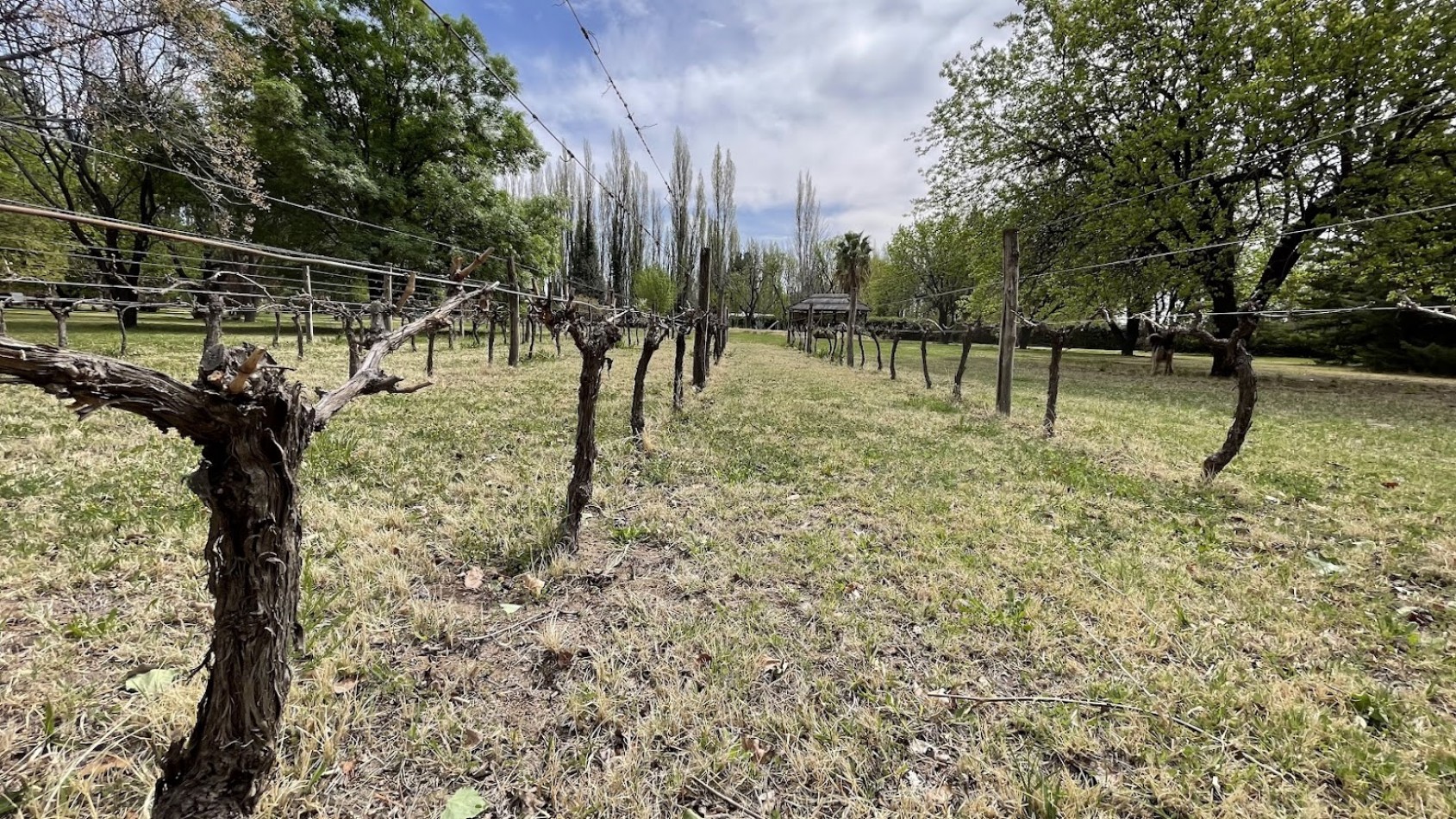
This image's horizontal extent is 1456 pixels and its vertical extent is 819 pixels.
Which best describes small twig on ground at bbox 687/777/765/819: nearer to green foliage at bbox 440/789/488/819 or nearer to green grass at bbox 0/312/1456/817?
green grass at bbox 0/312/1456/817

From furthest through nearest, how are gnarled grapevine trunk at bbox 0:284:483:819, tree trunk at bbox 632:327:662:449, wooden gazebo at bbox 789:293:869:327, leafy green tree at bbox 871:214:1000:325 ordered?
leafy green tree at bbox 871:214:1000:325 < wooden gazebo at bbox 789:293:869:327 < tree trunk at bbox 632:327:662:449 < gnarled grapevine trunk at bbox 0:284:483:819

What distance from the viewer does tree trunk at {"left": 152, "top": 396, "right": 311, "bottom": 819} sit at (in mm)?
1138

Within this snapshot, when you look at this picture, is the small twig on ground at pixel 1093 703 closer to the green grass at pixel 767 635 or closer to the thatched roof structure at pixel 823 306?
the green grass at pixel 767 635

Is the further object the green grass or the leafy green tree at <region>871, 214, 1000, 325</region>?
the leafy green tree at <region>871, 214, 1000, 325</region>

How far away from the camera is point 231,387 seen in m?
1.02

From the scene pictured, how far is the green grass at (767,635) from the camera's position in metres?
1.54

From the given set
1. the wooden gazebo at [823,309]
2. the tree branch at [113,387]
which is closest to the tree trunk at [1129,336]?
the wooden gazebo at [823,309]

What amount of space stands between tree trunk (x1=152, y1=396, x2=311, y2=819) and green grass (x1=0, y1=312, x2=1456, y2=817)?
18 cm

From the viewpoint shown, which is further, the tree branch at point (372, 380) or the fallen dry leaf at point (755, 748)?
the fallen dry leaf at point (755, 748)

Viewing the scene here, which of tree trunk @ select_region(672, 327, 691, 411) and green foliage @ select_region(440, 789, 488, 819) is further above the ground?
tree trunk @ select_region(672, 327, 691, 411)

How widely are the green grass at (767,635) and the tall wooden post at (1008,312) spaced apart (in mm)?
3405

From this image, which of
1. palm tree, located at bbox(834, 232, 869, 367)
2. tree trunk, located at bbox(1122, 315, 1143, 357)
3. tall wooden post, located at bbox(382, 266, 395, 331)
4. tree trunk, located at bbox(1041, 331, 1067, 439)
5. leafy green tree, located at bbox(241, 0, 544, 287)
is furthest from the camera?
palm tree, located at bbox(834, 232, 869, 367)

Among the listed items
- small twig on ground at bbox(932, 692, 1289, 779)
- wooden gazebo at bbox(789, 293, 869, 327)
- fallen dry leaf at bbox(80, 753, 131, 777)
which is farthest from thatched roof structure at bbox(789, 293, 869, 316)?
fallen dry leaf at bbox(80, 753, 131, 777)

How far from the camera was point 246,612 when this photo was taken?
4.03ft
